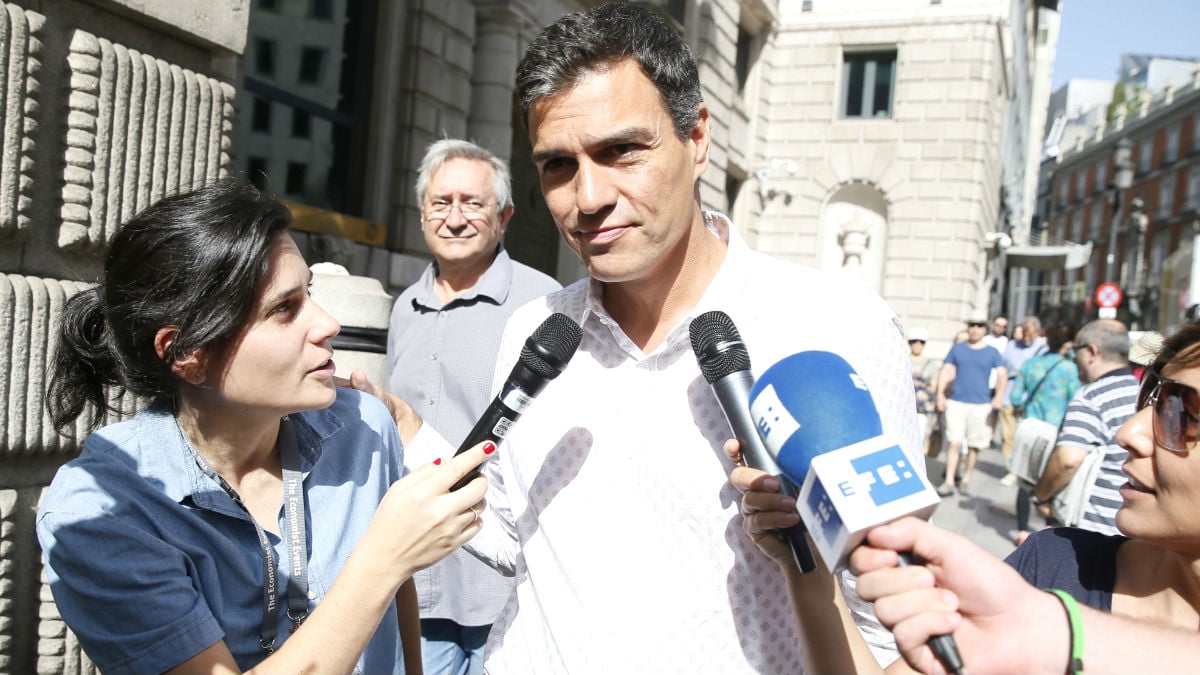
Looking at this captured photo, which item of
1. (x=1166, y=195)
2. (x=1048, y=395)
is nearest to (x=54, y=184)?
(x=1048, y=395)

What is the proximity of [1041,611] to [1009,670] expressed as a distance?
10 cm

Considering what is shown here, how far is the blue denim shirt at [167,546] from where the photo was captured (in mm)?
1533

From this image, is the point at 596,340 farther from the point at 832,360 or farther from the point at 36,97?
the point at 36,97

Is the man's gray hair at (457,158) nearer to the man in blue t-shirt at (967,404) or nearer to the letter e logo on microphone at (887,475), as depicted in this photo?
the letter e logo on microphone at (887,475)

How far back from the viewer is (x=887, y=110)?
19406 millimetres


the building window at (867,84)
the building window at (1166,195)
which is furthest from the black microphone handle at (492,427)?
the building window at (1166,195)

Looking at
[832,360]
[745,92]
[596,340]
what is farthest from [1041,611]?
[745,92]

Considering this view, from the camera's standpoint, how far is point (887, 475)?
1083 millimetres

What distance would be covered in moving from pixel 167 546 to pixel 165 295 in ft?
Result: 1.69

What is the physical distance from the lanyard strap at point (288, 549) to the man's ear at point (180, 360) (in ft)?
0.37

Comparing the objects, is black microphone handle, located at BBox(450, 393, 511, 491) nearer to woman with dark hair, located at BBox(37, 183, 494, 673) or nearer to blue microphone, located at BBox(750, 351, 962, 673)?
woman with dark hair, located at BBox(37, 183, 494, 673)

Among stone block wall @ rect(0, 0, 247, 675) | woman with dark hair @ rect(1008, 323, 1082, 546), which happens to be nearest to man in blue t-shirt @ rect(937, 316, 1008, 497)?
woman with dark hair @ rect(1008, 323, 1082, 546)

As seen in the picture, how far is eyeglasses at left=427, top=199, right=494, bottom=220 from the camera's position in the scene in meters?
3.63

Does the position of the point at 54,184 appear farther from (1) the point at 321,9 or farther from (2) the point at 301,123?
(1) the point at 321,9
